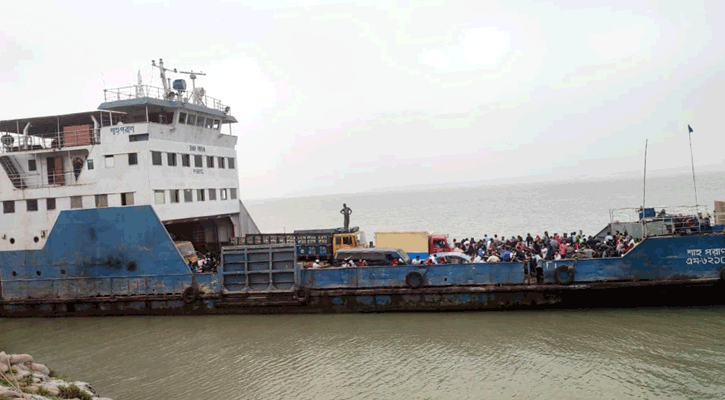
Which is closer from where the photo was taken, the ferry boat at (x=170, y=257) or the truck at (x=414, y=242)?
the ferry boat at (x=170, y=257)

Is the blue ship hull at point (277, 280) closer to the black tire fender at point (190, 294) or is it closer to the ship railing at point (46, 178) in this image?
the black tire fender at point (190, 294)

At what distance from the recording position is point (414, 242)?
61.3 feet

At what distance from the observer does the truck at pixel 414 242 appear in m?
18.6

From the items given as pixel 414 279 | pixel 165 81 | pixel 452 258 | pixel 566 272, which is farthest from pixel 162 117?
pixel 566 272

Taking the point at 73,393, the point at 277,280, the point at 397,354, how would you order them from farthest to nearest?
the point at 277,280, the point at 397,354, the point at 73,393

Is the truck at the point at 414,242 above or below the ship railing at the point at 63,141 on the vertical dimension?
below

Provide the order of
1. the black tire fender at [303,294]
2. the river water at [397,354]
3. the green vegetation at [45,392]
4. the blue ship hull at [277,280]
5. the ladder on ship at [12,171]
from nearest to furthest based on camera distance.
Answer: the green vegetation at [45,392], the river water at [397,354], the blue ship hull at [277,280], the black tire fender at [303,294], the ladder on ship at [12,171]

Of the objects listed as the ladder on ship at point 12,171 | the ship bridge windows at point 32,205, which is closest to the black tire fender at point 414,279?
the ship bridge windows at point 32,205

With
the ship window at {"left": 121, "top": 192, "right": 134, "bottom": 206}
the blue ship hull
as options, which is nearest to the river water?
the blue ship hull

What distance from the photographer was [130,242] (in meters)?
15.5

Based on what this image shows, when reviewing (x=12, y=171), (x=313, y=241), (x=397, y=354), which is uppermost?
(x=12, y=171)

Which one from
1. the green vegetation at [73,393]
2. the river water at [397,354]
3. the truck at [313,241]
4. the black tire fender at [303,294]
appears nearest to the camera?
the green vegetation at [73,393]

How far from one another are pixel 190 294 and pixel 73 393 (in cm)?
669

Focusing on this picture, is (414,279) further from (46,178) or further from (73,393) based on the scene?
(46,178)
